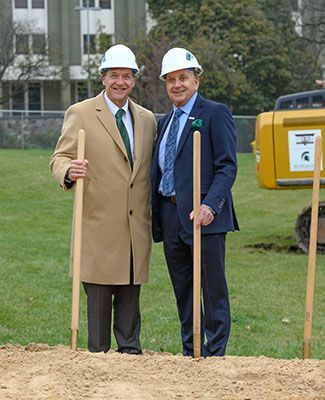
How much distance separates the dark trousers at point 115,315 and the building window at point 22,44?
141 ft

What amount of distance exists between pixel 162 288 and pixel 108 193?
496 cm

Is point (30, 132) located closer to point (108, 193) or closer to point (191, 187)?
point (108, 193)

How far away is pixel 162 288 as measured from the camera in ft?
37.7

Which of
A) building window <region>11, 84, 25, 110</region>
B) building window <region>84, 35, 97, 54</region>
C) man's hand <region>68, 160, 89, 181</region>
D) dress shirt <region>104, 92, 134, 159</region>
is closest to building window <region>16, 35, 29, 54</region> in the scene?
building window <region>11, 84, 25, 110</region>

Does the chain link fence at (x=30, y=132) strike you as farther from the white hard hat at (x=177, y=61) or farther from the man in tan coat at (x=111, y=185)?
the white hard hat at (x=177, y=61)

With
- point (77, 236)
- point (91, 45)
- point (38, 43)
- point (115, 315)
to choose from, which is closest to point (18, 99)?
point (38, 43)

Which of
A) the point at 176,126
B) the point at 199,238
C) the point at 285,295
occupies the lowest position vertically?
the point at 285,295

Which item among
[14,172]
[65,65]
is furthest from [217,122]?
[65,65]

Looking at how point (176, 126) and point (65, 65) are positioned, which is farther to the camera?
point (65, 65)

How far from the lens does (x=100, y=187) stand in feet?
21.8

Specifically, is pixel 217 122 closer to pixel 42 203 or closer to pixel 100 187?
pixel 100 187

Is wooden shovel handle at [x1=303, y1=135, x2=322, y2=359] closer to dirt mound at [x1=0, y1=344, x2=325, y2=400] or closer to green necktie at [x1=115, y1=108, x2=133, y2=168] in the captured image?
dirt mound at [x1=0, y1=344, x2=325, y2=400]

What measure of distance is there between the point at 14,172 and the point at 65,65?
95.6ft

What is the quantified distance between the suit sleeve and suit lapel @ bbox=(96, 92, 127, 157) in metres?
0.59
